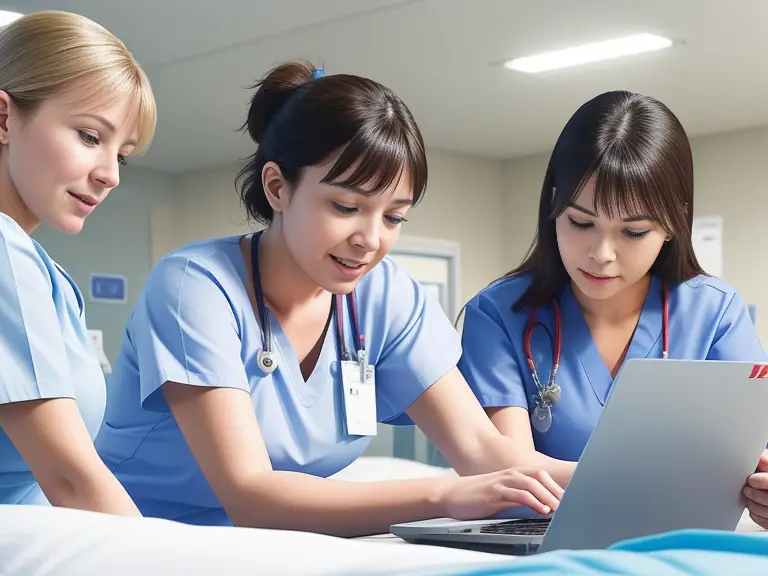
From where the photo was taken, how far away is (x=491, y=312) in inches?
75.5

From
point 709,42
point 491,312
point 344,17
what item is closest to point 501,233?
point 709,42

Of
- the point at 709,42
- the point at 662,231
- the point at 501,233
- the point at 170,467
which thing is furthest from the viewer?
the point at 501,233

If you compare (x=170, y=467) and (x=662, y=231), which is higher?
(x=662, y=231)

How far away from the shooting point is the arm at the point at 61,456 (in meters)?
1.18

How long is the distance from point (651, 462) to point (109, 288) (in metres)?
6.30

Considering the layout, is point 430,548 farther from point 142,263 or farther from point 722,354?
point 142,263

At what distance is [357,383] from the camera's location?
161 centimetres

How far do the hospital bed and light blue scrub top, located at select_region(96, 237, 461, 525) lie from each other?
408 millimetres

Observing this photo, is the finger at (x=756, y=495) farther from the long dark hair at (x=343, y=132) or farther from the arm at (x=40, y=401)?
the arm at (x=40, y=401)

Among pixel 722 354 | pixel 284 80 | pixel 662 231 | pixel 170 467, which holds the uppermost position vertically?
pixel 284 80

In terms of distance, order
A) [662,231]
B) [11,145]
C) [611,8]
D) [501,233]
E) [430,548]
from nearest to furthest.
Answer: [430,548], [11,145], [662,231], [611,8], [501,233]

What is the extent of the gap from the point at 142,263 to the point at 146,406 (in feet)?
19.7

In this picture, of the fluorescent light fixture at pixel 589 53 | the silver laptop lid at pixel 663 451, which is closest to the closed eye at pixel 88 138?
the silver laptop lid at pixel 663 451

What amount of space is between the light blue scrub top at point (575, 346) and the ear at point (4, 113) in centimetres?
88
